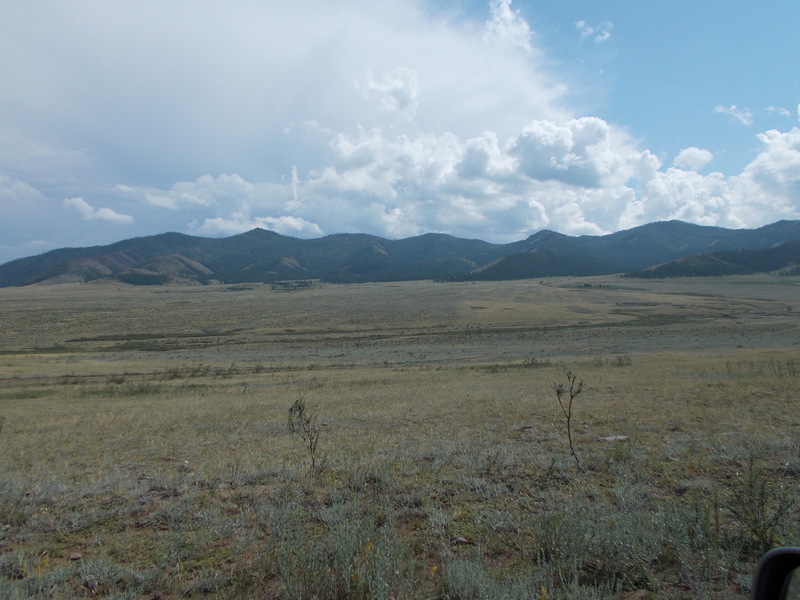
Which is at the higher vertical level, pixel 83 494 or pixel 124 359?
pixel 83 494

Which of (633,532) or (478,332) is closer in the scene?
(633,532)

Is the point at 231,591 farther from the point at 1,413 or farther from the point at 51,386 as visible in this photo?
the point at 51,386

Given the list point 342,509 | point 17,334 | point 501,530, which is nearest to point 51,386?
point 342,509

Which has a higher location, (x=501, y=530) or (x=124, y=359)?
(x=501, y=530)

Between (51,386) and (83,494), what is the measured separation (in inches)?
940

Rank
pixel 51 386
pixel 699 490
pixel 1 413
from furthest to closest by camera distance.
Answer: pixel 51 386 < pixel 1 413 < pixel 699 490

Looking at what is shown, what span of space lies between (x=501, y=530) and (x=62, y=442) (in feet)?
39.8

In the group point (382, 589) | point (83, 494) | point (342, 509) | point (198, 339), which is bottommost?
point (198, 339)

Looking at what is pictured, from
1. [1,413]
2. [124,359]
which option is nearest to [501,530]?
[1,413]

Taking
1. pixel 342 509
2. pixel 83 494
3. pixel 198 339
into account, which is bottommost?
pixel 198 339

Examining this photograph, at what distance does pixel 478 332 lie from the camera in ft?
195

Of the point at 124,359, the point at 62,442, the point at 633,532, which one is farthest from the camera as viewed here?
the point at 124,359

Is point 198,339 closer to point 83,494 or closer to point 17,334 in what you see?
point 17,334

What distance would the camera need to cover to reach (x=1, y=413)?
16969 mm
